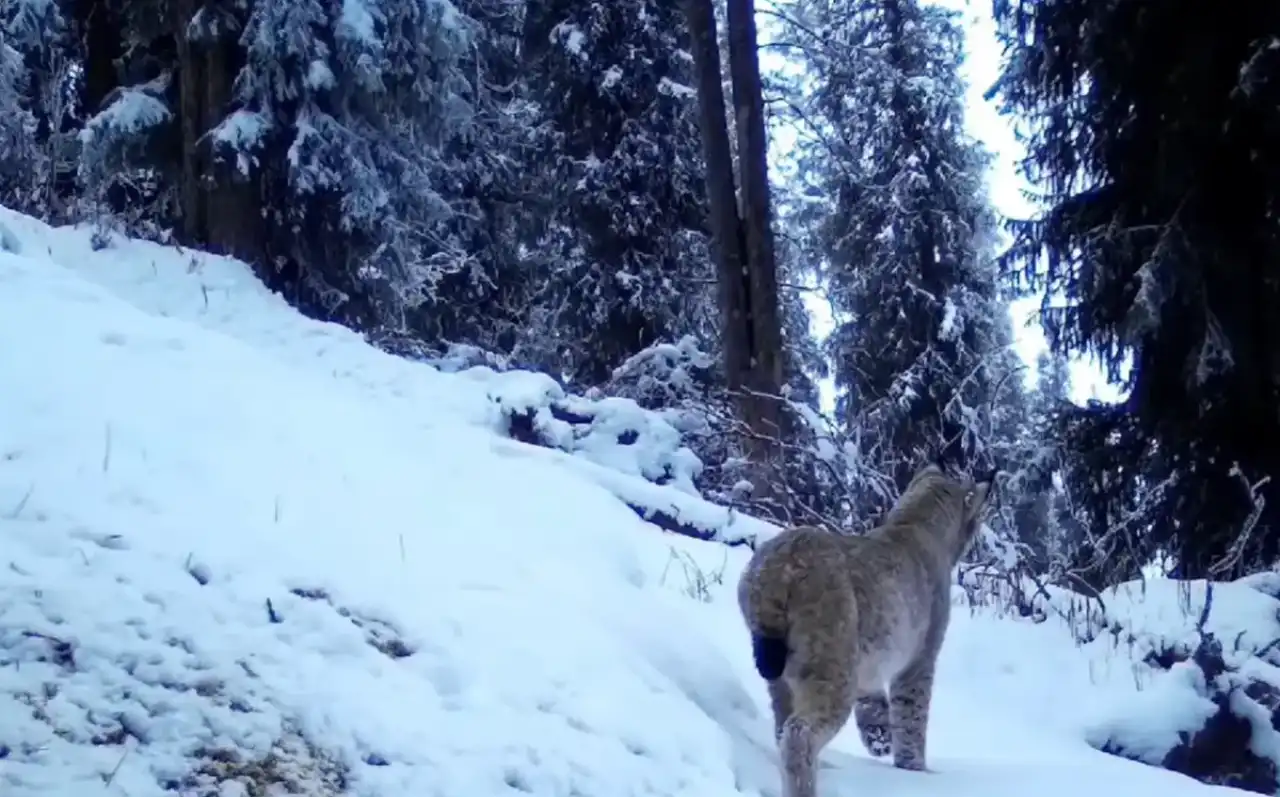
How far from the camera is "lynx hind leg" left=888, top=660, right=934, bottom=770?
18.2 ft

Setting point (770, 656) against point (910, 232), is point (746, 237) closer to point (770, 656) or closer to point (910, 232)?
point (770, 656)

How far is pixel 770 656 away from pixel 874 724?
140cm

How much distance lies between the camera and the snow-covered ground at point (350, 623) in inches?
146

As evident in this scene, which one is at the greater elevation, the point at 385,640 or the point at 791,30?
the point at 791,30

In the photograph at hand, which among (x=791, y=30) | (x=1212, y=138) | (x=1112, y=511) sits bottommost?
(x=1112, y=511)

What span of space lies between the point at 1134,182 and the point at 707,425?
4.09 m

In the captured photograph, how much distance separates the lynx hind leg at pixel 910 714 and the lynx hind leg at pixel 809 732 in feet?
2.43

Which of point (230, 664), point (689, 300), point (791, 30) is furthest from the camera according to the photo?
point (689, 300)

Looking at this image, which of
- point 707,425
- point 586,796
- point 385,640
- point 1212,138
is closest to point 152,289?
point 707,425

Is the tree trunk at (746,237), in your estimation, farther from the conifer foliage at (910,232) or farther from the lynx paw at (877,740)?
the conifer foliage at (910,232)

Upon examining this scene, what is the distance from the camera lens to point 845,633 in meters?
4.96

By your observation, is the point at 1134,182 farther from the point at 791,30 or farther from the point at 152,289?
the point at 152,289

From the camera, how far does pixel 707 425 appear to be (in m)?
11.4

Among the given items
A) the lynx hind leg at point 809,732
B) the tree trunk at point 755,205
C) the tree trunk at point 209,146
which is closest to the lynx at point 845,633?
the lynx hind leg at point 809,732
